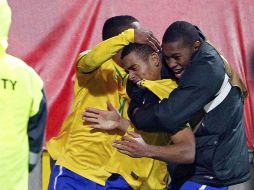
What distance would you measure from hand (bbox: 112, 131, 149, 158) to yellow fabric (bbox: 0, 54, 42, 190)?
80 cm

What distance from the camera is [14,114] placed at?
388 centimetres

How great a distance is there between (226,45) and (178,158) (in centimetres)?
196

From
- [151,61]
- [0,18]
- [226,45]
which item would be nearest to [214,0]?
[226,45]

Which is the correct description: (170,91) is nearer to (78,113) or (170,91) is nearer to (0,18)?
(78,113)

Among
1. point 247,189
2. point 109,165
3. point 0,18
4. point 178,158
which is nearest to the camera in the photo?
point 0,18

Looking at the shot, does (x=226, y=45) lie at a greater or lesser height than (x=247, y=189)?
greater

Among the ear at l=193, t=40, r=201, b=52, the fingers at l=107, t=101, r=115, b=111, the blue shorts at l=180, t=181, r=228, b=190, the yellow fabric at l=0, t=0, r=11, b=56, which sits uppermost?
the yellow fabric at l=0, t=0, r=11, b=56

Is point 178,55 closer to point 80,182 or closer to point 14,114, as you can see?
point 80,182

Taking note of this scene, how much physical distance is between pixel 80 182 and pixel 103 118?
15.6 inches

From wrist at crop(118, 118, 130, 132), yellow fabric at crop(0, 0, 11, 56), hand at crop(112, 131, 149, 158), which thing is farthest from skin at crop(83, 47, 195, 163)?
yellow fabric at crop(0, 0, 11, 56)

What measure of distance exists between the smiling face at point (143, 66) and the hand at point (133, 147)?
37 cm

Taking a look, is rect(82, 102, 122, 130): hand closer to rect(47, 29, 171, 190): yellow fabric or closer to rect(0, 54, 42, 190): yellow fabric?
rect(47, 29, 171, 190): yellow fabric

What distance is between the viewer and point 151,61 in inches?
193

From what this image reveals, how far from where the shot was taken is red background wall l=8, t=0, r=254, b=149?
20.6ft
